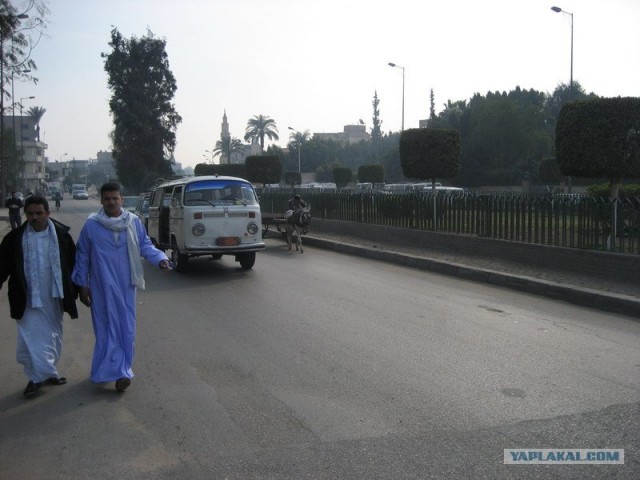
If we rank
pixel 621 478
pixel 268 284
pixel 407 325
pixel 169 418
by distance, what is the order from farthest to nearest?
pixel 268 284
pixel 407 325
pixel 169 418
pixel 621 478

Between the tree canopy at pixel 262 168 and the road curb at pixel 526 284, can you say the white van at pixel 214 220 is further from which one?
the tree canopy at pixel 262 168

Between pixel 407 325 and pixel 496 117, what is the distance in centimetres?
5000

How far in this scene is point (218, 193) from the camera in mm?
14562

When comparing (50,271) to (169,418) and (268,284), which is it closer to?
(169,418)

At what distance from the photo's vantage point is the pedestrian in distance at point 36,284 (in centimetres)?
586

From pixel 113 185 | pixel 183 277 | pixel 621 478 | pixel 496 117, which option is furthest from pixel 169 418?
pixel 496 117

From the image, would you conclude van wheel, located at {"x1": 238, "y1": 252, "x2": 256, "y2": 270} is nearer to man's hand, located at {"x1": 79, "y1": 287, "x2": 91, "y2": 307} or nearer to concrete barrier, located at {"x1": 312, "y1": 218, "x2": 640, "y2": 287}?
concrete barrier, located at {"x1": 312, "y1": 218, "x2": 640, "y2": 287}

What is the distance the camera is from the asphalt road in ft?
14.4

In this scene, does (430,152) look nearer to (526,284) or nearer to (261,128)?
(526,284)

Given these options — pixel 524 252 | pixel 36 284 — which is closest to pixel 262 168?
pixel 524 252

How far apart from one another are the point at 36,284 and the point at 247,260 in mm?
8954

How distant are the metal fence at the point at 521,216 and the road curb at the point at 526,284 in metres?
1.49

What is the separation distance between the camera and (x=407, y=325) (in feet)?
28.5

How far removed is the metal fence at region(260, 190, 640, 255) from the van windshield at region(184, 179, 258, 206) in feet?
17.6
